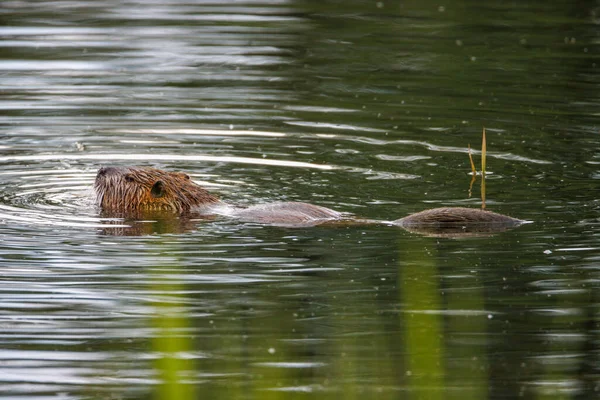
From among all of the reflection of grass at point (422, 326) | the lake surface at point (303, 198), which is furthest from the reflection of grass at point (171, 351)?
the reflection of grass at point (422, 326)

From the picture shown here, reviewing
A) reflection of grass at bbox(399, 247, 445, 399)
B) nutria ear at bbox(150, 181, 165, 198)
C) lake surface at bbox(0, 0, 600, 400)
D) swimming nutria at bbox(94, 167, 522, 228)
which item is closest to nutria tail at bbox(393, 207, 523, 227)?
lake surface at bbox(0, 0, 600, 400)

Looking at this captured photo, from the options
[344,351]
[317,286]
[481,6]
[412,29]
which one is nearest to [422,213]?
[317,286]

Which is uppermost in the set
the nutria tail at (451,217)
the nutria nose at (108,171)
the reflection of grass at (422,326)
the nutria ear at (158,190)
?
the nutria nose at (108,171)

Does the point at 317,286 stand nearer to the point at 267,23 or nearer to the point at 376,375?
the point at 376,375

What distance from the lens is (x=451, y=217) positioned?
25.1ft

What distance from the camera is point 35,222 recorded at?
26.4ft

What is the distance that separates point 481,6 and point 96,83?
7.06 meters

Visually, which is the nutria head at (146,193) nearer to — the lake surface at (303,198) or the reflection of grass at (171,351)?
the lake surface at (303,198)

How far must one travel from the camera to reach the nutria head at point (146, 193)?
28.4 ft

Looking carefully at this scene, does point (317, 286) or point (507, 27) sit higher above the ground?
point (507, 27)

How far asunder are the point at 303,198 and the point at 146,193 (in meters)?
1.14

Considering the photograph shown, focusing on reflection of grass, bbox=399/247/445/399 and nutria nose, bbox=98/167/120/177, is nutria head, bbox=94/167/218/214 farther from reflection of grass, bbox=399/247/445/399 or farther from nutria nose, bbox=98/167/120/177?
reflection of grass, bbox=399/247/445/399

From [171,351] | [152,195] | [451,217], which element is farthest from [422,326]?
[152,195]

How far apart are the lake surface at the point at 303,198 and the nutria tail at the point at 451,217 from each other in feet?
0.34
